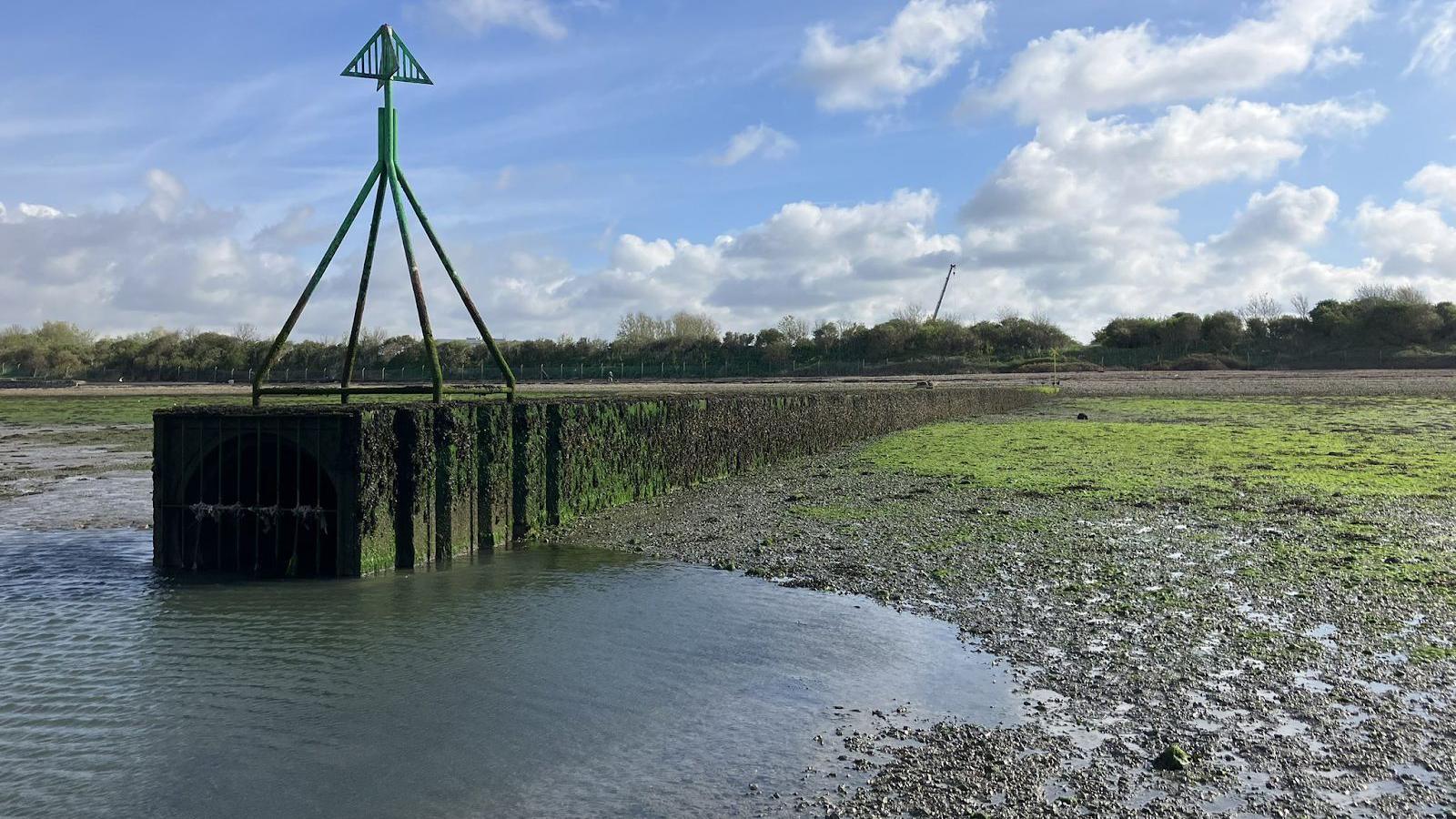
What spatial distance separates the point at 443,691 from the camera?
7012mm

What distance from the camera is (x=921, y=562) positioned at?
35.8ft

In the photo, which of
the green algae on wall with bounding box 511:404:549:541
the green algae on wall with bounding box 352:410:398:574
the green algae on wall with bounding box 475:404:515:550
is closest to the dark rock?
the green algae on wall with bounding box 352:410:398:574

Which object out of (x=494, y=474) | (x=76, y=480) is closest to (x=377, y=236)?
(x=494, y=474)

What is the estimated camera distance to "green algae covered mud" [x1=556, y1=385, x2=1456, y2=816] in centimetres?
524

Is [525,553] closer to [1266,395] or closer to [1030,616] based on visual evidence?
[1030,616]

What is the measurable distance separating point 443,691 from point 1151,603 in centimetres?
593

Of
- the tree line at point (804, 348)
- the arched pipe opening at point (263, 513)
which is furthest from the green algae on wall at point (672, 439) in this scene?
the tree line at point (804, 348)

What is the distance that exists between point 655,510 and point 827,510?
2.70 m

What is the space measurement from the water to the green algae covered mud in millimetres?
591

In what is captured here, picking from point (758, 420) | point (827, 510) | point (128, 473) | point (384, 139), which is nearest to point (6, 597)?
point (384, 139)

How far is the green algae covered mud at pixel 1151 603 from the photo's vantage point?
17.2 ft

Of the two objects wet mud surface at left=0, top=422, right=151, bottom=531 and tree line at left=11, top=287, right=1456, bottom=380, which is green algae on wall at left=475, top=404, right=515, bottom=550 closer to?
wet mud surface at left=0, top=422, right=151, bottom=531

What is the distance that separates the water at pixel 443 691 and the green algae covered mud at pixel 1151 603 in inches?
23.2

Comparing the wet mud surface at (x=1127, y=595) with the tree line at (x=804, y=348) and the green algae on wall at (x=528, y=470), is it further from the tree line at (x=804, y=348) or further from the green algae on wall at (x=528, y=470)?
the tree line at (x=804, y=348)
